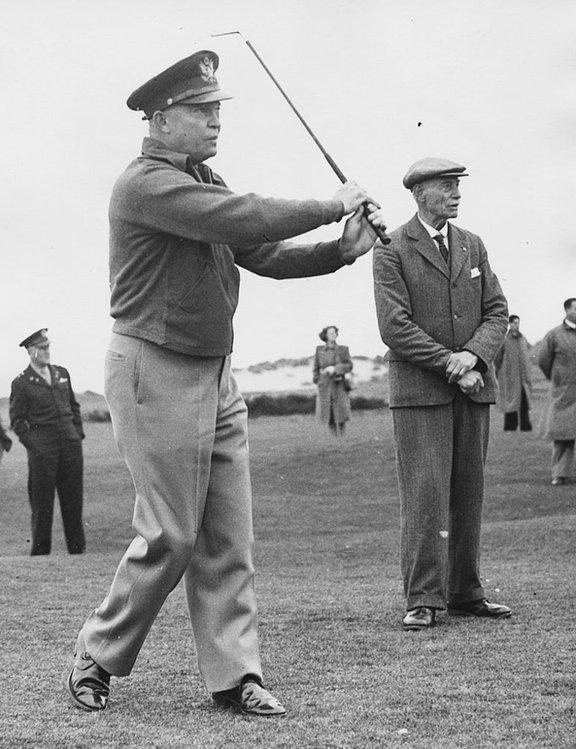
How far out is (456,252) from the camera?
21.2ft

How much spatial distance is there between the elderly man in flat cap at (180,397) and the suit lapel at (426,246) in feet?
6.52

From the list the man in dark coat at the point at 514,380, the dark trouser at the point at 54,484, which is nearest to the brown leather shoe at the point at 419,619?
the dark trouser at the point at 54,484

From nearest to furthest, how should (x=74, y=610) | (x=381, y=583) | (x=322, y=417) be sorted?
1. (x=74, y=610)
2. (x=381, y=583)
3. (x=322, y=417)

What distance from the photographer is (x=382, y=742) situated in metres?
3.79

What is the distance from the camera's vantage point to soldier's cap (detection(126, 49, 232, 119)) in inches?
171

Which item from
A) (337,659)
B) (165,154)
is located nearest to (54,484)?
(337,659)

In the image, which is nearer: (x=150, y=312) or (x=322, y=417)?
(x=150, y=312)

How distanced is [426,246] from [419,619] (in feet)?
5.80

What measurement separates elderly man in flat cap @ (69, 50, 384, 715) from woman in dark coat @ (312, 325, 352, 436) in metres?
15.7

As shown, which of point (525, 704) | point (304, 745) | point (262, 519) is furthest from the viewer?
point (262, 519)

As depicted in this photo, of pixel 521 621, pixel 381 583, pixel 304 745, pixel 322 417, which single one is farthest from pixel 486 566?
pixel 322 417

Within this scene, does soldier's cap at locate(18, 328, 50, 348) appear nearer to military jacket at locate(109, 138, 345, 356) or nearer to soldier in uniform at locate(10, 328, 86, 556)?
soldier in uniform at locate(10, 328, 86, 556)

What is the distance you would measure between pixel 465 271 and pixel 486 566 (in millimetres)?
3155

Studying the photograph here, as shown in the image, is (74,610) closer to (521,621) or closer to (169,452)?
(521,621)
